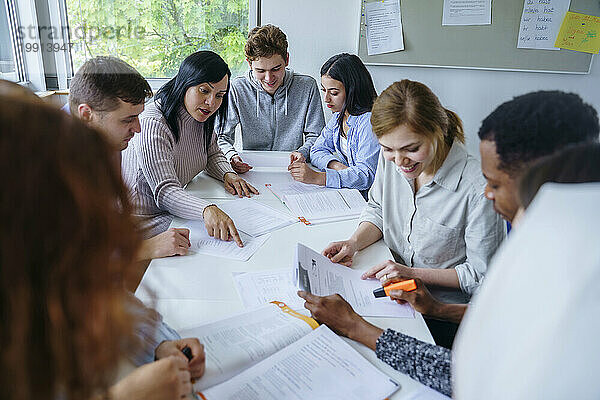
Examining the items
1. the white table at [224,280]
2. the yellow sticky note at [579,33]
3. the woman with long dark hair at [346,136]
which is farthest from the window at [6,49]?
the yellow sticky note at [579,33]

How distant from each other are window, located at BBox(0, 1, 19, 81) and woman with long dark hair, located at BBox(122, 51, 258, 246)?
2.93 ft

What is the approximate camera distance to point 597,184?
48 cm

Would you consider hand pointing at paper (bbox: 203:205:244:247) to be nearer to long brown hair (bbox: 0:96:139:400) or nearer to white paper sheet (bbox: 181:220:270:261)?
white paper sheet (bbox: 181:220:270:261)

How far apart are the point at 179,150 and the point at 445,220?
108 centimetres

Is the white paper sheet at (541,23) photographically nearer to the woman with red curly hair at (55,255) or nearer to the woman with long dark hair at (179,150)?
the woman with long dark hair at (179,150)

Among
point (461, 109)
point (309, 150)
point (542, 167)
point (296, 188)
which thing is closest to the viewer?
point (542, 167)

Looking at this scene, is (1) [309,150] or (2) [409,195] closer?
(2) [409,195]

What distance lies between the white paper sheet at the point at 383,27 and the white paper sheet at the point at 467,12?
1.00 feet

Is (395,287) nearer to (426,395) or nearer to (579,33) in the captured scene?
(426,395)

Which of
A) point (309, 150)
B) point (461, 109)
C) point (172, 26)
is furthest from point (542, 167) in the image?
point (461, 109)

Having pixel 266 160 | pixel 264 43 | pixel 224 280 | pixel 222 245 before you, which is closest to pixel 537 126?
pixel 224 280

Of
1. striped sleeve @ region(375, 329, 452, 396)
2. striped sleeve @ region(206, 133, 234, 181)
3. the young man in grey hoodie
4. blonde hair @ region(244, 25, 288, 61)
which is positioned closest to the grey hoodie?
the young man in grey hoodie

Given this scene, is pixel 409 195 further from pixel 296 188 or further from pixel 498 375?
pixel 498 375

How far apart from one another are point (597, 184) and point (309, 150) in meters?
2.10
